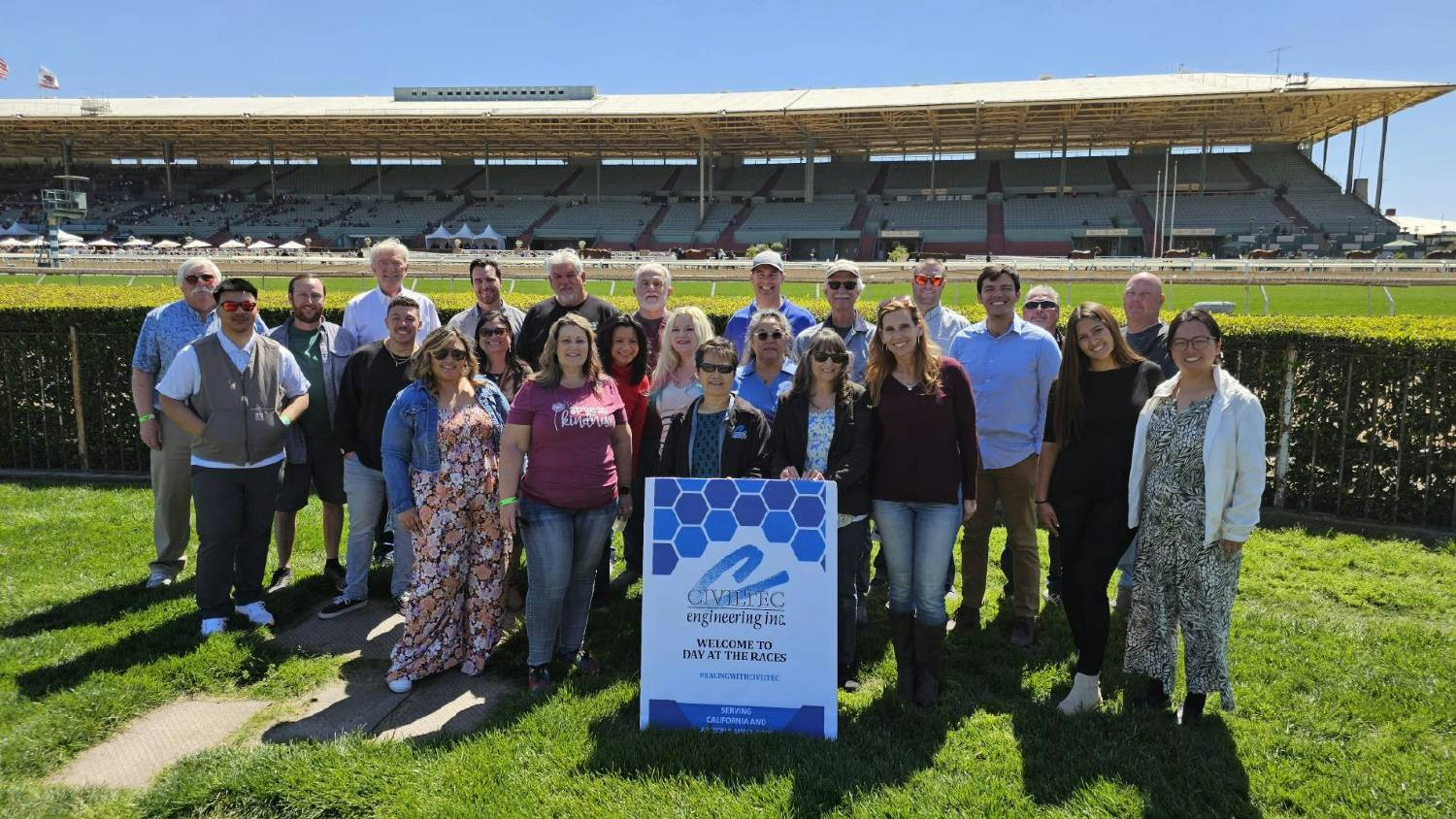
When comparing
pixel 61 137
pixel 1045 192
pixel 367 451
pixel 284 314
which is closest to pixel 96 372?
pixel 284 314

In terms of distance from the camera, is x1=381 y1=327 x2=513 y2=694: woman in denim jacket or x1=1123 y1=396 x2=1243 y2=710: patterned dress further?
x1=381 y1=327 x2=513 y2=694: woman in denim jacket

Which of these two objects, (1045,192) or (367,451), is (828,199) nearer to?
(1045,192)

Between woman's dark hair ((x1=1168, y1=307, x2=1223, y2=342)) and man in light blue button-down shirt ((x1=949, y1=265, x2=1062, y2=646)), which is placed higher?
woman's dark hair ((x1=1168, y1=307, x2=1223, y2=342))

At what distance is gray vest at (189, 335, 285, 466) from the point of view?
4.84 metres

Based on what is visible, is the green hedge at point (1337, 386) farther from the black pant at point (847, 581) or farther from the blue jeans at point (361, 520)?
the blue jeans at point (361, 520)

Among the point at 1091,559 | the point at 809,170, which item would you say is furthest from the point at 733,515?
the point at 809,170

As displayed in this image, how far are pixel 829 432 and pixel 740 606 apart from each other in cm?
96

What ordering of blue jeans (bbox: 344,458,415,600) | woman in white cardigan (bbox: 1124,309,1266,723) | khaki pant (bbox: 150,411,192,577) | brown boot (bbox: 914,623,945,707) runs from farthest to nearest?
khaki pant (bbox: 150,411,192,577) → blue jeans (bbox: 344,458,415,600) → brown boot (bbox: 914,623,945,707) → woman in white cardigan (bbox: 1124,309,1266,723)

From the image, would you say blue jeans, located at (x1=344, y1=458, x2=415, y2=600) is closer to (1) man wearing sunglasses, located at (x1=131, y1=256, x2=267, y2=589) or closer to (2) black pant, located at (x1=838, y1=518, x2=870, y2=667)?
(1) man wearing sunglasses, located at (x1=131, y1=256, x2=267, y2=589)

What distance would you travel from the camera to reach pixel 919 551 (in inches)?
161

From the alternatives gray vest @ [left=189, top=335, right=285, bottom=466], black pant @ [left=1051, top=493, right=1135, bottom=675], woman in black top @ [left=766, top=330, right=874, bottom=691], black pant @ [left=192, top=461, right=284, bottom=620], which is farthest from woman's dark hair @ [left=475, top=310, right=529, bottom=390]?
black pant @ [left=1051, top=493, right=1135, bottom=675]

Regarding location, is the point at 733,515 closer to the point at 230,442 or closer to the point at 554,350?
the point at 554,350

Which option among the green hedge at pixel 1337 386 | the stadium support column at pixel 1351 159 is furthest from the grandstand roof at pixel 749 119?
the green hedge at pixel 1337 386

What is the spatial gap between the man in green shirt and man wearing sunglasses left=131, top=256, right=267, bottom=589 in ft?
0.93
